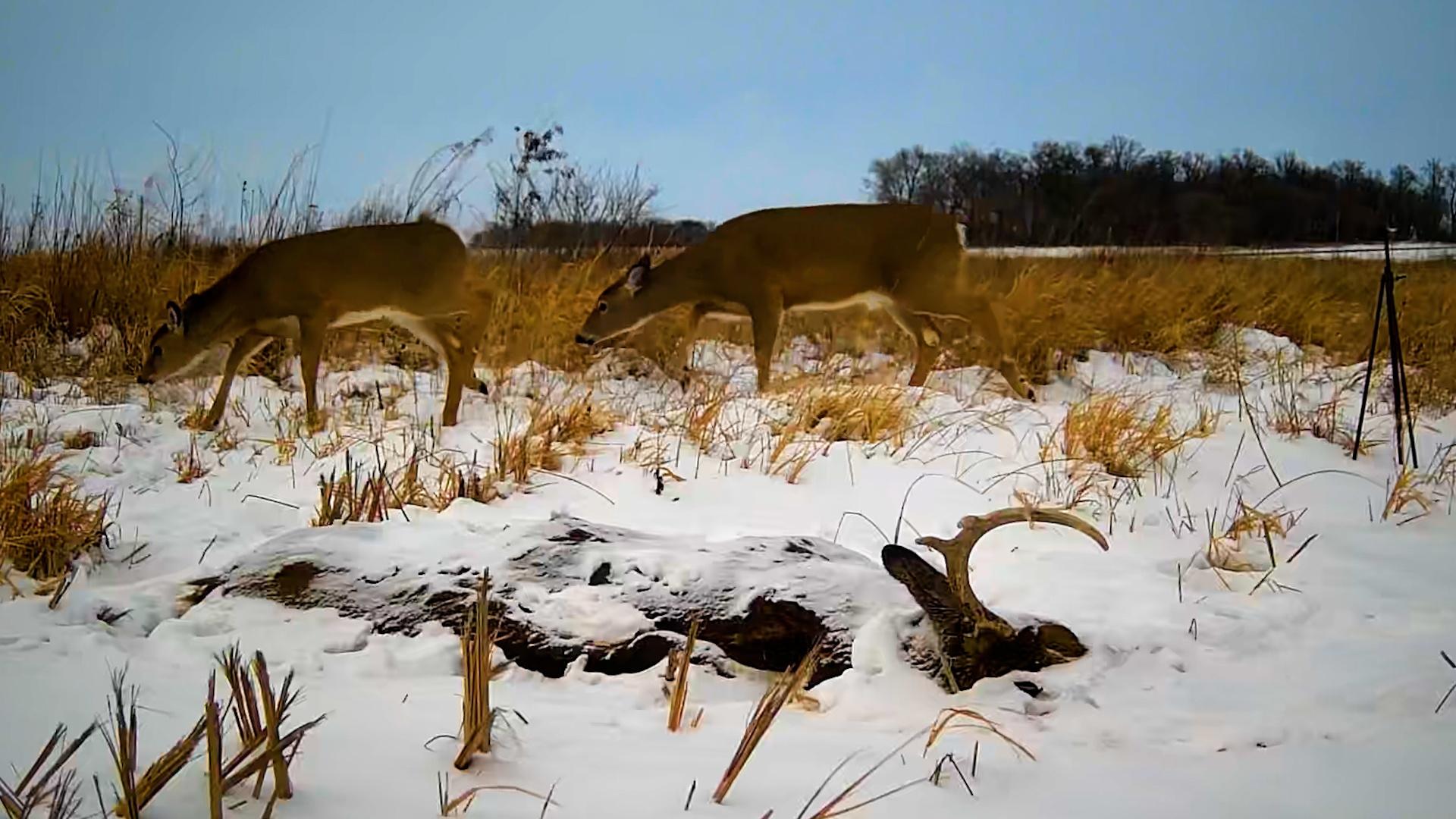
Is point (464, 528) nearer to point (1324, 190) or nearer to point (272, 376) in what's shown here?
point (272, 376)

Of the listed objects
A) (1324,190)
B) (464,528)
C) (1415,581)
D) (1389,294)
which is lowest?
(1415,581)

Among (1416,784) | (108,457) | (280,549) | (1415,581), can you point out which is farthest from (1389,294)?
(108,457)

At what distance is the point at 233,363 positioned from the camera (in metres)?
5.16

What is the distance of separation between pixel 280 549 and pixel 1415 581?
2362 mm

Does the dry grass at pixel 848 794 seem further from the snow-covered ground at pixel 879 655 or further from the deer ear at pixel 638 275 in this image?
the deer ear at pixel 638 275

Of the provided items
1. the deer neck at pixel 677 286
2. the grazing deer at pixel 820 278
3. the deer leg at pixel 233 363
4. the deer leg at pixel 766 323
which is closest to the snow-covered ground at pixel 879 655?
the deer leg at pixel 233 363

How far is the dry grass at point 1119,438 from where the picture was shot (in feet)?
11.7

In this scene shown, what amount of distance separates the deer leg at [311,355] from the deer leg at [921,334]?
3.43 metres

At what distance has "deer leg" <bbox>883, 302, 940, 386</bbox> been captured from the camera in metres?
6.66

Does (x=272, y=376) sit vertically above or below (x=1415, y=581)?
above

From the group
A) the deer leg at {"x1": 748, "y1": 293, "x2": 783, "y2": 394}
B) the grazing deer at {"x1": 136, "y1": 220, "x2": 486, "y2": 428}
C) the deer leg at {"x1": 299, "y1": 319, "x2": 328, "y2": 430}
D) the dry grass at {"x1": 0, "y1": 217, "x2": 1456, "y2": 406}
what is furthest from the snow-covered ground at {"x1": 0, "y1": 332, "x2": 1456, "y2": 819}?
the deer leg at {"x1": 748, "y1": 293, "x2": 783, "y2": 394}

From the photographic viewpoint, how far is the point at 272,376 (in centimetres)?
624

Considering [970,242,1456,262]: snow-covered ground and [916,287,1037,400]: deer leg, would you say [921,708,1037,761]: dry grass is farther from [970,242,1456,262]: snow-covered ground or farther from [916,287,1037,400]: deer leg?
[916,287,1037,400]: deer leg

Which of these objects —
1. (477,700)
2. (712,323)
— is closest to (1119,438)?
(477,700)
